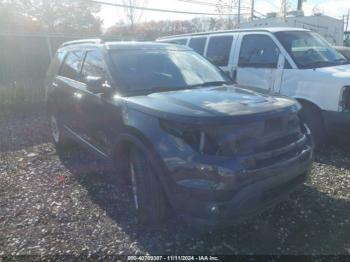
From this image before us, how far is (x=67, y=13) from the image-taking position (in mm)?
31703

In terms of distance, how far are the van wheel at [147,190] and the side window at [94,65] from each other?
1.20 meters

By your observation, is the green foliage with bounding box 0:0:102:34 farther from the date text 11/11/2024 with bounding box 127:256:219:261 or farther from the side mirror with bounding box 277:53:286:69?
the date text 11/11/2024 with bounding box 127:256:219:261

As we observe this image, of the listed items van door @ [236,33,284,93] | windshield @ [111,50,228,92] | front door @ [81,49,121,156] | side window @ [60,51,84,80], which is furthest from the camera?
van door @ [236,33,284,93]

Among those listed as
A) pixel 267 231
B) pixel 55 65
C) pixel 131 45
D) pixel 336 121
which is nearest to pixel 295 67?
pixel 336 121

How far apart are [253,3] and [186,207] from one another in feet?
102

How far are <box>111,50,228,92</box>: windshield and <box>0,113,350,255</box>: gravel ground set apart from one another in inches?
56.4

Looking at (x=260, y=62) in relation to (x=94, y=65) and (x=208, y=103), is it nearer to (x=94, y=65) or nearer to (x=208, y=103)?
(x=94, y=65)

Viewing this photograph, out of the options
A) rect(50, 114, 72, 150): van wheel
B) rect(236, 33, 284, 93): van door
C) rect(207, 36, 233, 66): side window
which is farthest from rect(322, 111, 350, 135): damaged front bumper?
rect(50, 114, 72, 150): van wheel

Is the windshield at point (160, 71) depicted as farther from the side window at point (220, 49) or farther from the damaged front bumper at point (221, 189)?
the side window at point (220, 49)

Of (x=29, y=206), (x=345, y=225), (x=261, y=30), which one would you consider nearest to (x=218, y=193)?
(x=345, y=225)

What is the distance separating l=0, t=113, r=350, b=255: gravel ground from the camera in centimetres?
326

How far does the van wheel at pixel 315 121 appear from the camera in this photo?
551cm

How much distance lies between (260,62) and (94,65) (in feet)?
10.9

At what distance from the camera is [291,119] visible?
138 inches
